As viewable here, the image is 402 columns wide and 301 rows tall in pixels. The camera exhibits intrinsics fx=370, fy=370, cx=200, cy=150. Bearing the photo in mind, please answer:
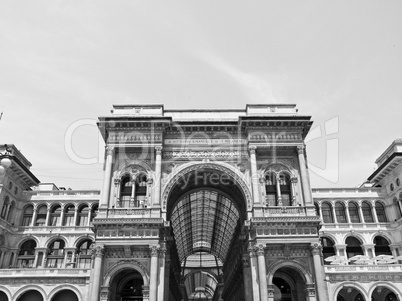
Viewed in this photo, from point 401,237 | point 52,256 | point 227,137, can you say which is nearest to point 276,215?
point 227,137

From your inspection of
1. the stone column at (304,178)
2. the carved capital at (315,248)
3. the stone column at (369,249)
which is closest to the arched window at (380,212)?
the stone column at (369,249)

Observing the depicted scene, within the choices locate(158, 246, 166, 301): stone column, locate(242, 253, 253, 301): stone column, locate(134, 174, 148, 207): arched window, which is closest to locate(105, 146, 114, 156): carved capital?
locate(134, 174, 148, 207): arched window

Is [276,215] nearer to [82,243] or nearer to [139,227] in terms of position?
[139,227]

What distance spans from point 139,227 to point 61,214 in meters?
21.8

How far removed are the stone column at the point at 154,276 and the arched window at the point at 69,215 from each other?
22.6 m

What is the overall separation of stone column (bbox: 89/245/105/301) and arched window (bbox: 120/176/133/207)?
5699mm

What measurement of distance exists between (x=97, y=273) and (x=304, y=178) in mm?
22600

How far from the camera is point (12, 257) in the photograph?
49281 millimetres

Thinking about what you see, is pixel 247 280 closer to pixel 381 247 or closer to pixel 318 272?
pixel 318 272

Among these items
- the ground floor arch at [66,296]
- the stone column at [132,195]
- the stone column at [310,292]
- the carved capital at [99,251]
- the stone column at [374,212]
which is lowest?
the stone column at [310,292]

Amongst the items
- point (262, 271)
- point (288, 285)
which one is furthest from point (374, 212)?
point (262, 271)

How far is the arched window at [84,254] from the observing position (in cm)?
4997

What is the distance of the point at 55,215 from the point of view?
52.9 m

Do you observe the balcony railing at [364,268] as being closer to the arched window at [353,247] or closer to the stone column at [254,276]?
the stone column at [254,276]
